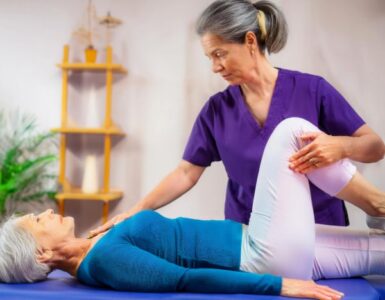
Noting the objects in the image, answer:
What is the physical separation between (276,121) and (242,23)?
1.30 ft

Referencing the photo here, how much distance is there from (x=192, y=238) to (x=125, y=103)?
6.02ft

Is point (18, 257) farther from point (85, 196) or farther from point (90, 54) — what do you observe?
point (90, 54)

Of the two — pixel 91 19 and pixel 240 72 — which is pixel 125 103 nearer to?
pixel 91 19

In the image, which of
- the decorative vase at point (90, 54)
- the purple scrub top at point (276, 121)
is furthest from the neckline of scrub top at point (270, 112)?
the decorative vase at point (90, 54)

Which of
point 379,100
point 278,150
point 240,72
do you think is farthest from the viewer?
point 379,100

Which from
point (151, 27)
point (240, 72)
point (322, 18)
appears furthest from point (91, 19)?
point (240, 72)

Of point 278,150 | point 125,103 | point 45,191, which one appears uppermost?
point 125,103

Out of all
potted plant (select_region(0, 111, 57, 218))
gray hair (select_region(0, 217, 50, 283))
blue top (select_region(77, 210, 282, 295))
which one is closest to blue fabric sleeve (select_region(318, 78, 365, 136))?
blue top (select_region(77, 210, 282, 295))

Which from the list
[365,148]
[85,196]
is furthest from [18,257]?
[85,196]

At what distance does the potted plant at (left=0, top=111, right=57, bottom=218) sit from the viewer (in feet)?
10.8

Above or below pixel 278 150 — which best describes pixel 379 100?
above

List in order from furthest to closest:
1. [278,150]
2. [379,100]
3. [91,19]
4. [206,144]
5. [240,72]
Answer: [91,19]
[379,100]
[206,144]
[240,72]
[278,150]

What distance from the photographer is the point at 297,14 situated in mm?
3336

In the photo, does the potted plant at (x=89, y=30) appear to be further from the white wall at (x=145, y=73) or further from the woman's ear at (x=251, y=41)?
the woman's ear at (x=251, y=41)
